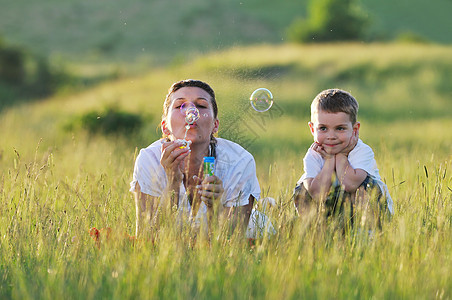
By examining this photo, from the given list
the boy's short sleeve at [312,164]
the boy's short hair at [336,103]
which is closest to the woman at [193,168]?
the boy's short sleeve at [312,164]

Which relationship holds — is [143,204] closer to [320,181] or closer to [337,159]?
[320,181]

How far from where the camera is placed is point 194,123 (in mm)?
4250

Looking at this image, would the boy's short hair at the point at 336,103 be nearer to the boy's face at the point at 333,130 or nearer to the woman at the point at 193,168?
the boy's face at the point at 333,130

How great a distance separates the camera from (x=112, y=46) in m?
58.7

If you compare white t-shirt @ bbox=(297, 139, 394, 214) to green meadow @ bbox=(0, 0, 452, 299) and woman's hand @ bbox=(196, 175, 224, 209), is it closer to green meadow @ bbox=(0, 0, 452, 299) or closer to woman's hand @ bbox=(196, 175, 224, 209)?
green meadow @ bbox=(0, 0, 452, 299)

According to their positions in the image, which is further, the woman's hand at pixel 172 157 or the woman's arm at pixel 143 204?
the woman's arm at pixel 143 204

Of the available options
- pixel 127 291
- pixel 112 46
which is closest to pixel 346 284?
pixel 127 291

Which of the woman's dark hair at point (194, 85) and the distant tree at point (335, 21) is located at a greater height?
the distant tree at point (335, 21)

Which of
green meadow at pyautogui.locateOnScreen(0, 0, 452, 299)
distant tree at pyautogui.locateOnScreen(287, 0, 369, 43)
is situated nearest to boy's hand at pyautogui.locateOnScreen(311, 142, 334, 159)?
green meadow at pyautogui.locateOnScreen(0, 0, 452, 299)

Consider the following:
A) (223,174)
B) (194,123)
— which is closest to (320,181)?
(223,174)

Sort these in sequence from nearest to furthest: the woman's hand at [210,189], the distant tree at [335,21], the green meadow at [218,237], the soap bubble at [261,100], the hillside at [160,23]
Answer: the green meadow at [218,237]
the woman's hand at [210,189]
the soap bubble at [261,100]
the distant tree at [335,21]
the hillside at [160,23]

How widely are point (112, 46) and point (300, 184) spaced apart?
2203 inches

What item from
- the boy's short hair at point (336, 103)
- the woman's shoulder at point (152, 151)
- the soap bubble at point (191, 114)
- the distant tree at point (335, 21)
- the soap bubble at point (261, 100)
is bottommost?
the woman's shoulder at point (152, 151)

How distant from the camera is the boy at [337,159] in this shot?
14.9ft
